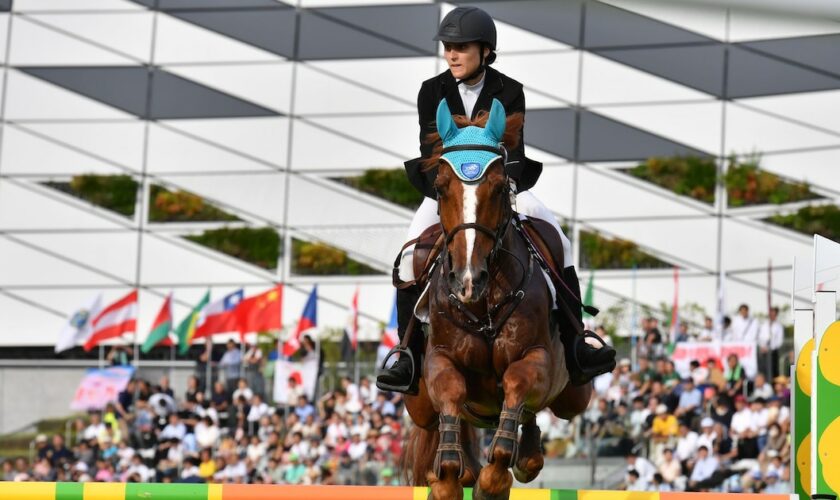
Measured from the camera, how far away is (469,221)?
5711 millimetres

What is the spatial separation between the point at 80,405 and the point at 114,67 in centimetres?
1069

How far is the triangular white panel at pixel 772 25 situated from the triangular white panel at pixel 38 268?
14.3m

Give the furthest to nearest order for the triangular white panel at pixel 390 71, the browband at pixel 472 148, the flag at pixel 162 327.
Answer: the triangular white panel at pixel 390 71, the flag at pixel 162 327, the browband at pixel 472 148

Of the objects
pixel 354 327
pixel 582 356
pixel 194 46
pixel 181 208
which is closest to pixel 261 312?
pixel 354 327

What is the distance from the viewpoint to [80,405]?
67.3 feet

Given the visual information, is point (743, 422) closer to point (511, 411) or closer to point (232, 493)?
point (511, 411)

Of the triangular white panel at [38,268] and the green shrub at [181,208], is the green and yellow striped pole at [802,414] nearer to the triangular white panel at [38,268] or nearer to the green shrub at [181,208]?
the green shrub at [181,208]

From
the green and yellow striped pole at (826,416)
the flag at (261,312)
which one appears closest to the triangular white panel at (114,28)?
the flag at (261,312)

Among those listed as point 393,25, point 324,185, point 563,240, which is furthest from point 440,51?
point 563,240

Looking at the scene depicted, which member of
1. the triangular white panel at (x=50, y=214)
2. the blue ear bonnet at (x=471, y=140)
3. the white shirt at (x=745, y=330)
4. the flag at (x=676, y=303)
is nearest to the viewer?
the blue ear bonnet at (x=471, y=140)

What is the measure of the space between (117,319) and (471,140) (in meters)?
20.0

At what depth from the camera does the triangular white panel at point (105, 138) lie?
93.8ft

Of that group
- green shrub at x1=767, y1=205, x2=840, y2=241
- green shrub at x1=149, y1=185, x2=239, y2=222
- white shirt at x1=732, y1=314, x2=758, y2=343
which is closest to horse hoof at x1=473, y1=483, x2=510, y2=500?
white shirt at x1=732, y1=314, x2=758, y2=343

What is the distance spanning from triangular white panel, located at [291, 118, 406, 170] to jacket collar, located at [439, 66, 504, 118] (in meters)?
21.2
